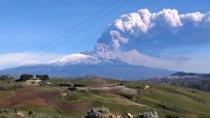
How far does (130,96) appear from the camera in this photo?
16625 centimetres

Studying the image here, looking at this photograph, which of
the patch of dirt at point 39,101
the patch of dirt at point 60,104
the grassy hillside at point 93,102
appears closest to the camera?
the grassy hillside at point 93,102

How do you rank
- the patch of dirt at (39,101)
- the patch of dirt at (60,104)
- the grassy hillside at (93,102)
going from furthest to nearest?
1. the patch of dirt at (39,101)
2. the patch of dirt at (60,104)
3. the grassy hillside at (93,102)

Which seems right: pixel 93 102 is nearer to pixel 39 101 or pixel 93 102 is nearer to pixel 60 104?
pixel 60 104

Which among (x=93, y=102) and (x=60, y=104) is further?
(x=93, y=102)

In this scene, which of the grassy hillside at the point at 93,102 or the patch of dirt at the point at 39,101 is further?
the patch of dirt at the point at 39,101

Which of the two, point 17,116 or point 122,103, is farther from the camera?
point 122,103

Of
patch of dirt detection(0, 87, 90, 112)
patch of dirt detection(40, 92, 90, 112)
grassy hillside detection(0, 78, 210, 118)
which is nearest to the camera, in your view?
grassy hillside detection(0, 78, 210, 118)

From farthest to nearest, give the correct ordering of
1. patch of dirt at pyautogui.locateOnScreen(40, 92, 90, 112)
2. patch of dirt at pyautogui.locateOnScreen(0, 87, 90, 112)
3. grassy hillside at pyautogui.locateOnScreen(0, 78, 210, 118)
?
1. patch of dirt at pyautogui.locateOnScreen(0, 87, 90, 112)
2. patch of dirt at pyautogui.locateOnScreen(40, 92, 90, 112)
3. grassy hillside at pyautogui.locateOnScreen(0, 78, 210, 118)

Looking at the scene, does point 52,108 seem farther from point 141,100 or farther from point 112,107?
point 141,100

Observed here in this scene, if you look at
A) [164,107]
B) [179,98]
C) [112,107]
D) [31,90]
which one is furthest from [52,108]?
[179,98]

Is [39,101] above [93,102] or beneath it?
above

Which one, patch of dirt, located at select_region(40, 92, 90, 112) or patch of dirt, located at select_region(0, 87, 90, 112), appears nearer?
patch of dirt, located at select_region(40, 92, 90, 112)

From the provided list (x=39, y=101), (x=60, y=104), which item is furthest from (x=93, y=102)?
(x=39, y=101)

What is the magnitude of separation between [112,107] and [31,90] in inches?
1040
